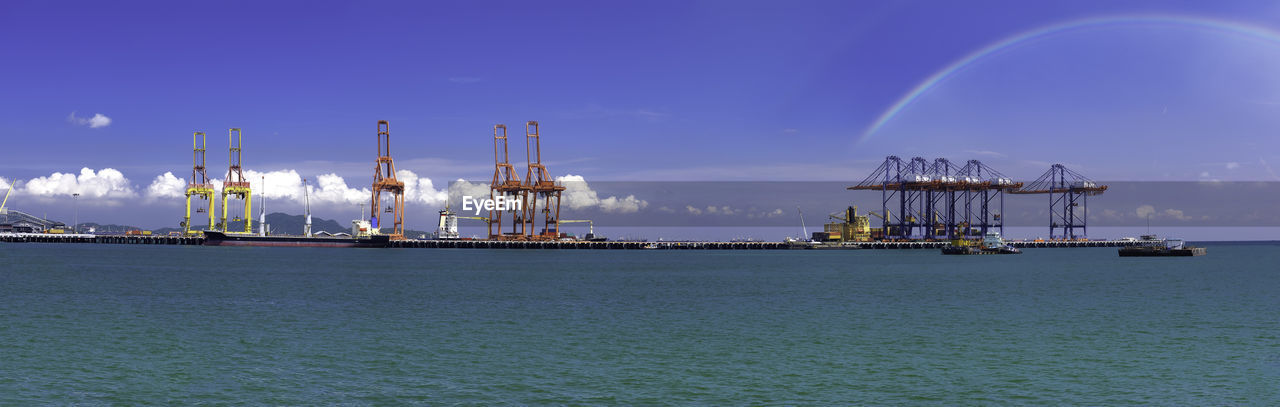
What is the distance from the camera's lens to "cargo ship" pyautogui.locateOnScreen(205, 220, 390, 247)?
625 ft

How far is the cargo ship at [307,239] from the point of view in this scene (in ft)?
625

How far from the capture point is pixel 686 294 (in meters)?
59.5

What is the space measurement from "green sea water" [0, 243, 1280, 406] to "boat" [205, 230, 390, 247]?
12940 cm

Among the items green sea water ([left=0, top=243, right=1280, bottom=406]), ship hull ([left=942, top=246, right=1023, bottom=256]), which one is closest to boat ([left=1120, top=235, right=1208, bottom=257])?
ship hull ([left=942, top=246, right=1023, bottom=256])

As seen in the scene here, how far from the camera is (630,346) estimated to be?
3284 centimetres

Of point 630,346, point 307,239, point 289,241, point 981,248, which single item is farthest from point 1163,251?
point 289,241

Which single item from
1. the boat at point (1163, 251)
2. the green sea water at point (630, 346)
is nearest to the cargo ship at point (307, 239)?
the green sea water at point (630, 346)

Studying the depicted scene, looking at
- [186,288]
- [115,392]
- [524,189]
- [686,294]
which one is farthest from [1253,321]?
[524,189]

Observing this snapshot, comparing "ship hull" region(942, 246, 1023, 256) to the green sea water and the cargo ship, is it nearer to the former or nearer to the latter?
the green sea water

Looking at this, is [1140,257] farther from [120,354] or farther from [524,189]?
[120,354]

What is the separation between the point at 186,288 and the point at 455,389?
148 feet

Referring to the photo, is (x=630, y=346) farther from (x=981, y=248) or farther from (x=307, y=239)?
(x=307, y=239)

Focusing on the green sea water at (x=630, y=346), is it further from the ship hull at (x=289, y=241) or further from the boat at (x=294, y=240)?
the ship hull at (x=289, y=241)

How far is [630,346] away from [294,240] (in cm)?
17924
